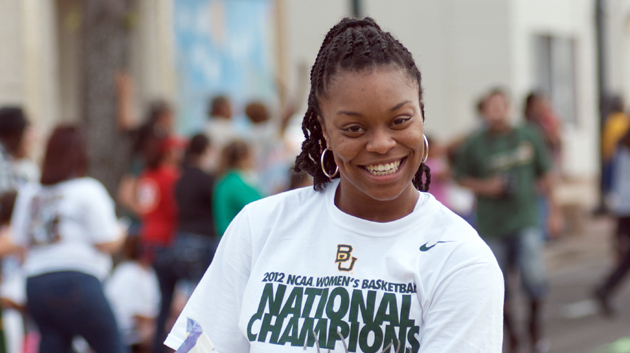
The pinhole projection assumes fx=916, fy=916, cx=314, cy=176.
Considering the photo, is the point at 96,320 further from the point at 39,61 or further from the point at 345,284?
the point at 39,61

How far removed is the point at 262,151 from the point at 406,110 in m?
6.37

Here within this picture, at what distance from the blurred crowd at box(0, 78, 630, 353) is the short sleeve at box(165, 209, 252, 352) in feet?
8.36

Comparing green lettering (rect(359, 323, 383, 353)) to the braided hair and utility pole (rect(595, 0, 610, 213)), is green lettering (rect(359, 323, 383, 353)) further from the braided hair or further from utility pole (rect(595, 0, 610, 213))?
utility pole (rect(595, 0, 610, 213))

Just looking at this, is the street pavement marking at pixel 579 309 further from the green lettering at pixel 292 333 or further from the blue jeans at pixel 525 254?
the green lettering at pixel 292 333

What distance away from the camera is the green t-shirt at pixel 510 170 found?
7055 millimetres

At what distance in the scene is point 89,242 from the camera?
509 cm

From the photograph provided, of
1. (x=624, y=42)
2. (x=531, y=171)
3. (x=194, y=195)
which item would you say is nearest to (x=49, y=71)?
(x=194, y=195)

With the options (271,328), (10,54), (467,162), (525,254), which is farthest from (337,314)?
(10,54)

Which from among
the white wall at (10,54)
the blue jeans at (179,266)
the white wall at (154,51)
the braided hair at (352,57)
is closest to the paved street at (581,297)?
the blue jeans at (179,266)

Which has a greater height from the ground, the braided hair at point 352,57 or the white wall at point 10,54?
the braided hair at point 352,57

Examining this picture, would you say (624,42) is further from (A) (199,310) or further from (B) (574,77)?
(A) (199,310)

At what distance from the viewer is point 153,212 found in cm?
737

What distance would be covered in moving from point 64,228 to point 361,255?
3.38m

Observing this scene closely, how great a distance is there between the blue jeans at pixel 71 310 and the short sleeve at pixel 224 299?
3.03 metres
